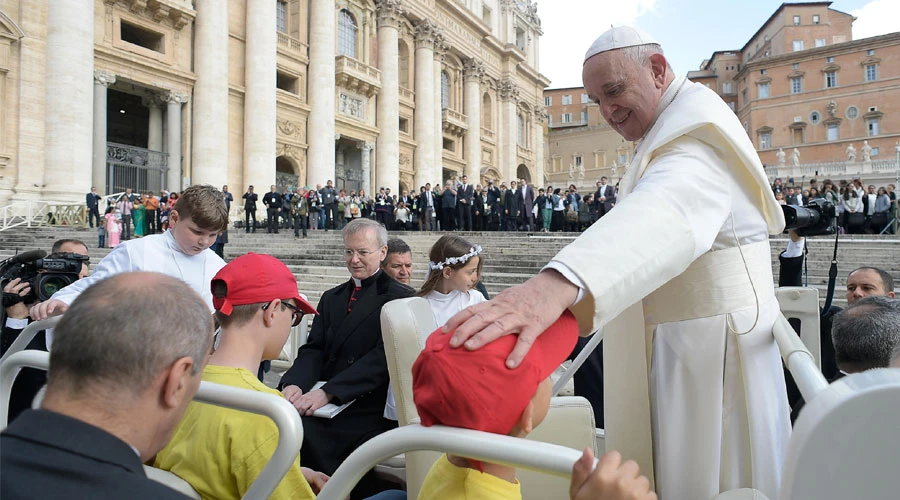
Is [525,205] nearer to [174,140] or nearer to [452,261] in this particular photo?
[174,140]

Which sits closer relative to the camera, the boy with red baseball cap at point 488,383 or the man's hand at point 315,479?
the boy with red baseball cap at point 488,383

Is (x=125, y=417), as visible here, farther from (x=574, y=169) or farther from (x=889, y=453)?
(x=574, y=169)

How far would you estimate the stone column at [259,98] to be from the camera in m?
22.0

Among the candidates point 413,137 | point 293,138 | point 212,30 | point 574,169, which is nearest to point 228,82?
point 212,30

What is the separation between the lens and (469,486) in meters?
1.09

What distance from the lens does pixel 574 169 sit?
58.5m

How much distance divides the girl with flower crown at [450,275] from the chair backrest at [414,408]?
2117mm

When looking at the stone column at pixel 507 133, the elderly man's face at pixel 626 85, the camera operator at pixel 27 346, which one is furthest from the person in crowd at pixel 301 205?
the stone column at pixel 507 133

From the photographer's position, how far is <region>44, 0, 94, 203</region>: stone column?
16734mm

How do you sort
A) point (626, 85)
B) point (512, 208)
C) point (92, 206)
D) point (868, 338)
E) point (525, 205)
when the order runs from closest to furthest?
1. point (626, 85)
2. point (868, 338)
3. point (92, 206)
4. point (512, 208)
5. point (525, 205)

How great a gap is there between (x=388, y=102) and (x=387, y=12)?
475 cm

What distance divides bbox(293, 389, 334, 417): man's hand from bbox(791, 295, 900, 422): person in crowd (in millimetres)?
2313

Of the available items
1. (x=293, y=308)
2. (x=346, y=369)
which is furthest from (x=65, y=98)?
(x=293, y=308)

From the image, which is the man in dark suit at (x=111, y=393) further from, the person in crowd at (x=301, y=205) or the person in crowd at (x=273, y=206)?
the person in crowd at (x=273, y=206)
